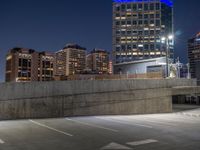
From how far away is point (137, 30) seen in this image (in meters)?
155

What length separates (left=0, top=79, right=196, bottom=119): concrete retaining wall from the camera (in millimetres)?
20344

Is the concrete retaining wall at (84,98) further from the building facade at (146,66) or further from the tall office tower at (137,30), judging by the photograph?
the tall office tower at (137,30)

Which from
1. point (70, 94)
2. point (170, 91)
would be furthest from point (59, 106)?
point (170, 91)

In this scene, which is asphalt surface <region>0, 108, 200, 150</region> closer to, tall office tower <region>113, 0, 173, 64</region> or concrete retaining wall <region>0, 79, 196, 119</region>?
concrete retaining wall <region>0, 79, 196, 119</region>

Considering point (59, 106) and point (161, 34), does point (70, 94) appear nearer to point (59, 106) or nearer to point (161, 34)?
point (59, 106)

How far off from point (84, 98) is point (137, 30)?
454 feet

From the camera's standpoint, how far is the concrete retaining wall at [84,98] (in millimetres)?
20344

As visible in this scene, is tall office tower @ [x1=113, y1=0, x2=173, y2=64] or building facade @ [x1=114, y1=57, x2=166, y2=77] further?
tall office tower @ [x1=113, y1=0, x2=173, y2=64]

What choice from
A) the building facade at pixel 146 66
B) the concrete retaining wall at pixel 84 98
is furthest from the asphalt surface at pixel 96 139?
the building facade at pixel 146 66

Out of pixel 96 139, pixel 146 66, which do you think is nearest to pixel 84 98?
pixel 96 139

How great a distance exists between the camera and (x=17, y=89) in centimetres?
2033

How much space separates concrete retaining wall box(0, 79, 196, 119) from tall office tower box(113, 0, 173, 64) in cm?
12755

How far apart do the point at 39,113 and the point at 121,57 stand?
136270 mm

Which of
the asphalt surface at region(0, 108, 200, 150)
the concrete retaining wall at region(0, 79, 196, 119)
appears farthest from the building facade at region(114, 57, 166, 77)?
the asphalt surface at region(0, 108, 200, 150)
